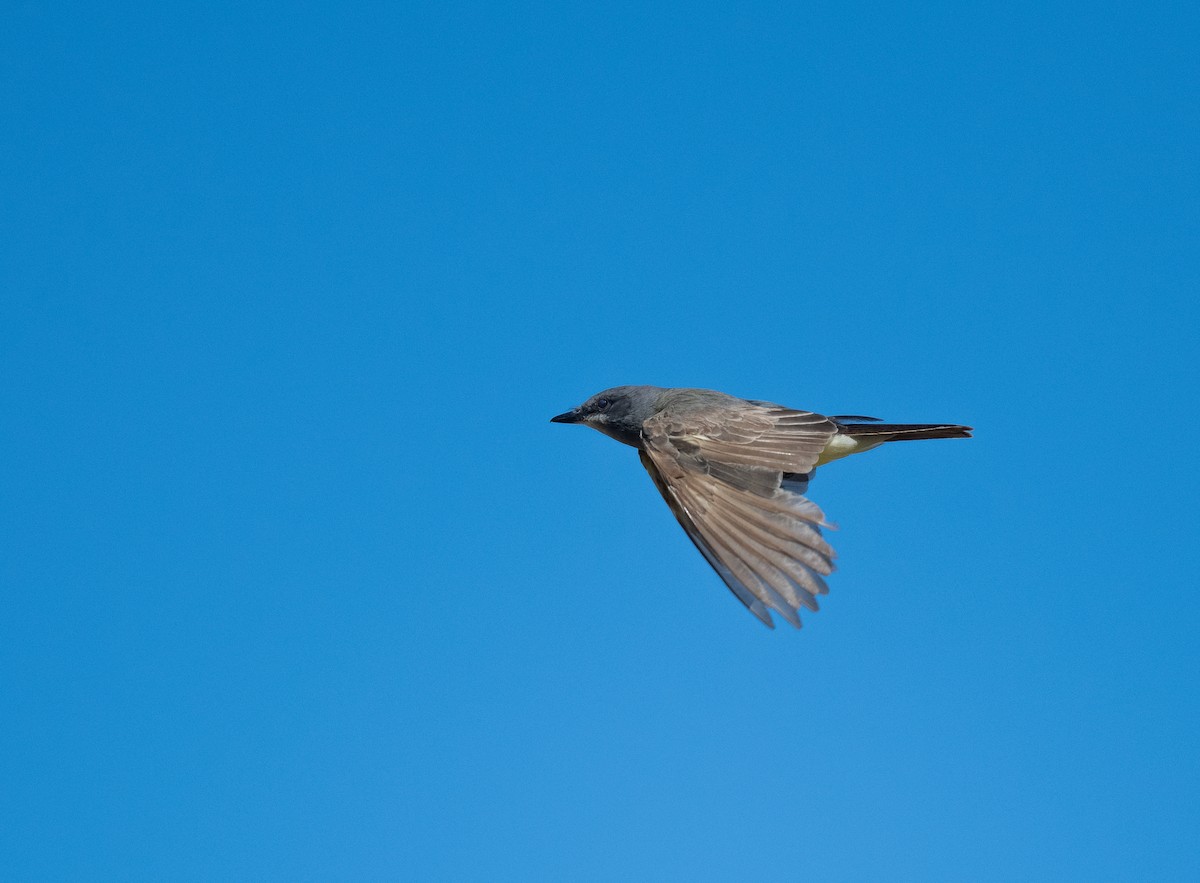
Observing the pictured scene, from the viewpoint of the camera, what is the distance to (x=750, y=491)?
8.17 m

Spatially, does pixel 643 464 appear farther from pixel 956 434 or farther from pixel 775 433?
pixel 956 434

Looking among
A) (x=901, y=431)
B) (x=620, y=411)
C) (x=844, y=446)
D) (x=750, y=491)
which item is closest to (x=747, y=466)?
(x=750, y=491)

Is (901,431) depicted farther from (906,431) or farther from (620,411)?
(620,411)

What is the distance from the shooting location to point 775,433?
920 centimetres

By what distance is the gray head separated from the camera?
1067 centimetres

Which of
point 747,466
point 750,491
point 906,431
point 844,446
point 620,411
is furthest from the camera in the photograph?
point 620,411

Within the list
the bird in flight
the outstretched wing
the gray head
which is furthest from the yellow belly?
the gray head

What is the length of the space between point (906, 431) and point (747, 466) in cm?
232

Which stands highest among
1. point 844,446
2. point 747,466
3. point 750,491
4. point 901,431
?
point 901,431

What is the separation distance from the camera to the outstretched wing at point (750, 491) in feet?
23.1

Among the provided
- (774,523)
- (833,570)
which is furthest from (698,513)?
(833,570)

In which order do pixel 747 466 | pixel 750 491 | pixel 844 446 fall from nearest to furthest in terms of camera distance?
pixel 750 491, pixel 747 466, pixel 844 446

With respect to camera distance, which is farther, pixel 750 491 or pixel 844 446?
pixel 844 446

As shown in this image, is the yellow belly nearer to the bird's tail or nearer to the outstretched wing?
the bird's tail
